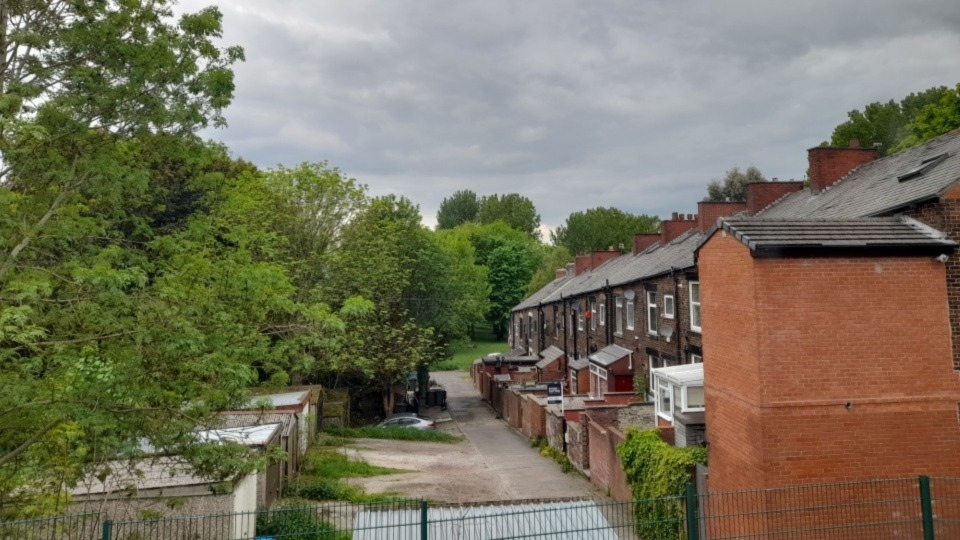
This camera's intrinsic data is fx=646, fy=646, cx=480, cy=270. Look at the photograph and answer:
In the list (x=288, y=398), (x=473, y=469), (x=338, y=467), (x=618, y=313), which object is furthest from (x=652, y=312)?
(x=288, y=398)

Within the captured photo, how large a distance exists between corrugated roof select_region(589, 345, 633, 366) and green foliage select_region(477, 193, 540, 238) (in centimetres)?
7356

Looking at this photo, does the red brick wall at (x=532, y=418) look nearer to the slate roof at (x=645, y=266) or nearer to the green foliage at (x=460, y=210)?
the slate roof at (x=645, y=266)

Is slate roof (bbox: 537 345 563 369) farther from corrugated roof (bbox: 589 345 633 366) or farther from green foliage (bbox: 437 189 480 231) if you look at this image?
green foliage (bbox: 437 189 480 231)

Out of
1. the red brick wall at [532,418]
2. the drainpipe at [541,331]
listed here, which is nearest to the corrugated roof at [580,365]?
the red brick wall at [532,418]

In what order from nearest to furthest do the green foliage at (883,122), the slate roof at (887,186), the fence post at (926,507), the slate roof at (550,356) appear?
1. the fence post at (926,507)
2. the slate roof at (887,186)
3. the slate roof at (550,356)
4. the green foliage at (883,122)

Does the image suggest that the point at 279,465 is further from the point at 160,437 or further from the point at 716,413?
the point at 716,413

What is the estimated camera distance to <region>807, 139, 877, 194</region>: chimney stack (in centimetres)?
2105

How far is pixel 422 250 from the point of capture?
34.1m

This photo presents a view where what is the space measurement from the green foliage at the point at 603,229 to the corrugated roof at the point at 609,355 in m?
50.3

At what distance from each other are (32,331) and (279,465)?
10353mm

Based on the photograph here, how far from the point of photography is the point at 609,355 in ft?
95.3

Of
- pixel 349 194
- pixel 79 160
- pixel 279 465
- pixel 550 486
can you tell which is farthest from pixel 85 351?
pixel 349 194

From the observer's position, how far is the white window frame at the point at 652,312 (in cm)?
2533

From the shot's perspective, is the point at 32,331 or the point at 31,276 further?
the point at 31,276
